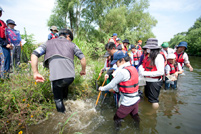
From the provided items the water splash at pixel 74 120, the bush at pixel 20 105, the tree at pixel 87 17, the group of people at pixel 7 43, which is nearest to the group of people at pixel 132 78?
the water splash at pixel 74 120

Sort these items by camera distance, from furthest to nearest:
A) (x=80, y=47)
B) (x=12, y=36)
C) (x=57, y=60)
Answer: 1. (x=80, y=47)
2. (x=12, y=36)
3. (x=57, y=60)

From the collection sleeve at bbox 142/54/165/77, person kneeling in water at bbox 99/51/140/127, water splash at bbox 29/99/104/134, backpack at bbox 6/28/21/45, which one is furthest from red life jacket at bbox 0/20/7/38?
sleeve at bbox 142/54/165/77

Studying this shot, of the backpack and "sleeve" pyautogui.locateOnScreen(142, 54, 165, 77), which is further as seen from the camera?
the backpack

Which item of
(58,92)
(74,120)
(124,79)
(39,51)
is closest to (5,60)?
(39,51)

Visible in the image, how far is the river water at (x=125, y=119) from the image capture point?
2.21 metres

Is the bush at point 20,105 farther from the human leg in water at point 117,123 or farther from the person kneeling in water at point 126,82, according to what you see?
the person kneeling in water at point 126,82

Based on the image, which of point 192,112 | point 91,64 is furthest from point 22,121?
point 192,112

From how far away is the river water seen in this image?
221cm

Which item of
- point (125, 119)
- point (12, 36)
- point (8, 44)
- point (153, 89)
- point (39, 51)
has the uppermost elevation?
point (12, 36)

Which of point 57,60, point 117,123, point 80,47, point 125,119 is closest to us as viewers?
point 57,60

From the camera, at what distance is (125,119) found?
2604 millimetres

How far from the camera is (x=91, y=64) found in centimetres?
564

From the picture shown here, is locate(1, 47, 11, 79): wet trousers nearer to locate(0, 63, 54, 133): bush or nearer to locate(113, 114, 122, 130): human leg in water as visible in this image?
locate(0, 63, 54, 133): bush

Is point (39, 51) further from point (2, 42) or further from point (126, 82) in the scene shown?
point (2, 42)
